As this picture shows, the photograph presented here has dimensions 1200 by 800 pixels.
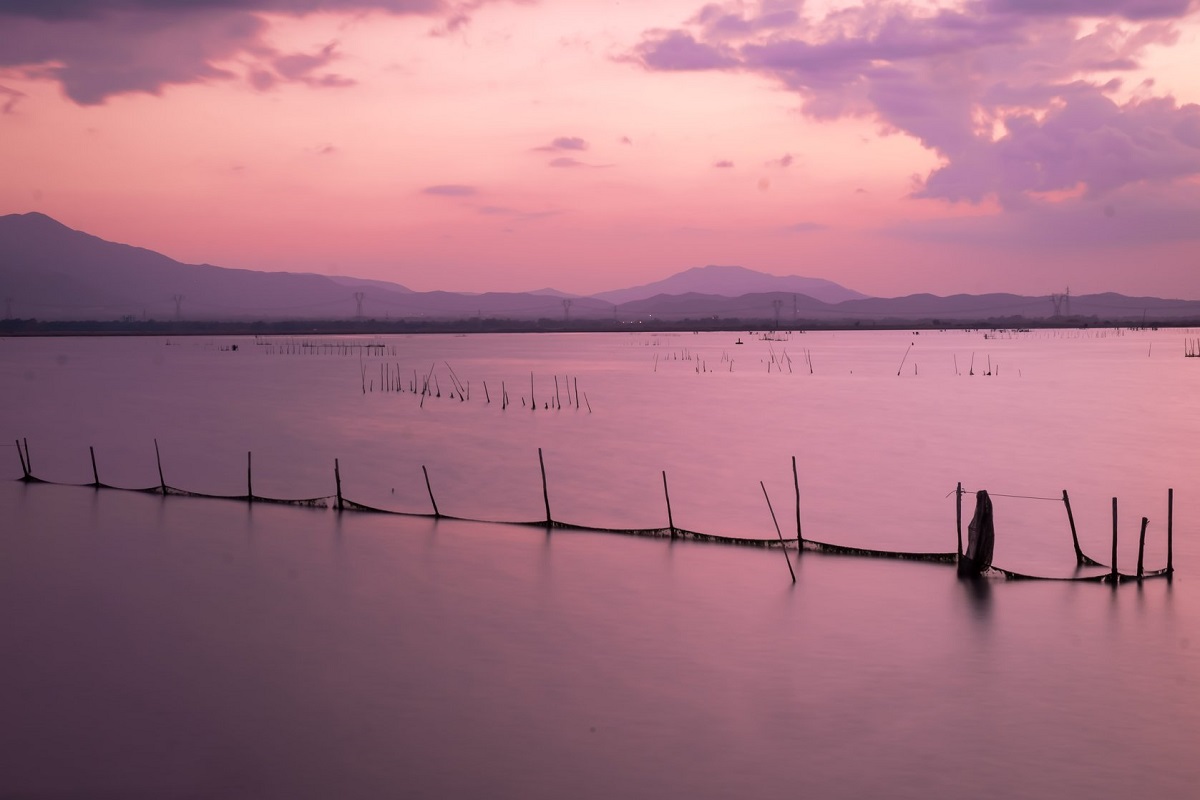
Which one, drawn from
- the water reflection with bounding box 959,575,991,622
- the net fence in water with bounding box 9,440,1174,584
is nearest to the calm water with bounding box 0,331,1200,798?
the water reflection with bounding box 959,575,991,622

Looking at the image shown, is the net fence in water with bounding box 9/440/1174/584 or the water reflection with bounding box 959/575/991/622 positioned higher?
the net fence in water with bounding box 9/440/1174/584

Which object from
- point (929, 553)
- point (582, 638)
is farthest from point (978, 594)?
point (582, 638)

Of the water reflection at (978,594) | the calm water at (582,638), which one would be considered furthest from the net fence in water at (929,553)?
the calm water at (582,638)

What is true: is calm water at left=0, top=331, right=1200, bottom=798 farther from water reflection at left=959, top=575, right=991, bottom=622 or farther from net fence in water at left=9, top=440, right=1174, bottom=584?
net fence in water at left=9, top=440, right=1174, bottom=584

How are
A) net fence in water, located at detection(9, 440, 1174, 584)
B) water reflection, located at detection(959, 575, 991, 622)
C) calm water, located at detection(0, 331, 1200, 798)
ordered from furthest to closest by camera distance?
net fence in water, located at detection(9, 440, 1174, 584) → water reflection, located at detection(959, 575, 991, 622) → calm water, located at detection(0, 331, 1200, 798)

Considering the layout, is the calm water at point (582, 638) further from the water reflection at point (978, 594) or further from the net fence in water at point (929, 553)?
the net fence in water at point (929, 553)

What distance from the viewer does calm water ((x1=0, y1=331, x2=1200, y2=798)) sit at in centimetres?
1029

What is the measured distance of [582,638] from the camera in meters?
14.5

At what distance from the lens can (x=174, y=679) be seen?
12469mm

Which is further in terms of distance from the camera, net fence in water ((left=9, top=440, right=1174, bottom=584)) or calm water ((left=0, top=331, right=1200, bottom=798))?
net fence in water ((left=9, top=440, right=1174, bottom=584))

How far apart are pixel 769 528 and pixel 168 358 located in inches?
3645

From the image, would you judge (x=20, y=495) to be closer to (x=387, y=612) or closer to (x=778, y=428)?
(x=387, y=612)

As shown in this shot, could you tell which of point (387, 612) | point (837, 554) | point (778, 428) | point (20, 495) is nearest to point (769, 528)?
point (837, 554)

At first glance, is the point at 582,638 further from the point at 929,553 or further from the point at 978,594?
the point at 929,553
